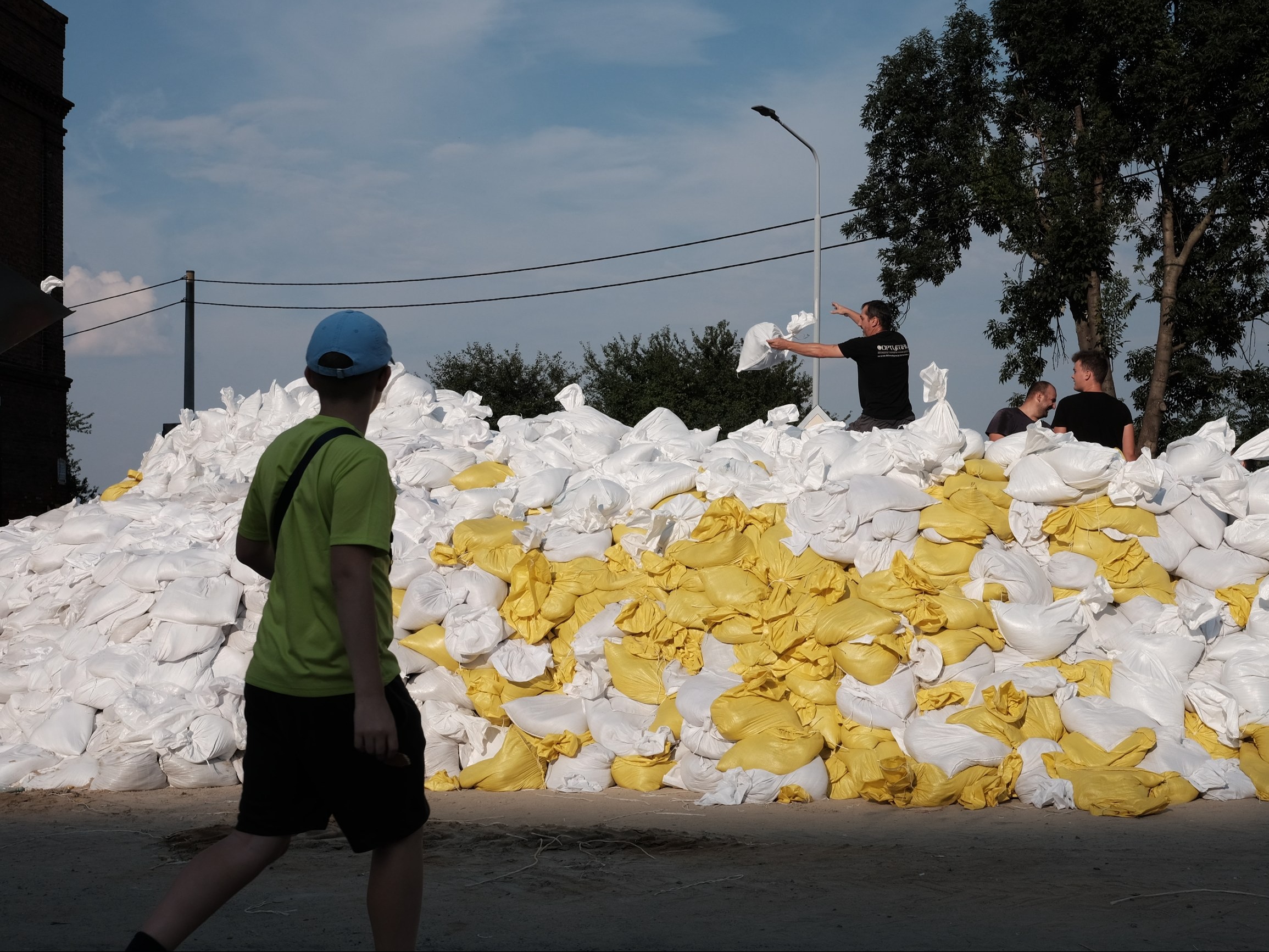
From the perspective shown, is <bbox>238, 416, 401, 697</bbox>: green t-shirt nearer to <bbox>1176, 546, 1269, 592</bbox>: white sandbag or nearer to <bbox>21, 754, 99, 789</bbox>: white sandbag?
<bbox>21, 754, 99, 789</bbox>: white sandbag

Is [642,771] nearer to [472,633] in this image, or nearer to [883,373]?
[472,633]

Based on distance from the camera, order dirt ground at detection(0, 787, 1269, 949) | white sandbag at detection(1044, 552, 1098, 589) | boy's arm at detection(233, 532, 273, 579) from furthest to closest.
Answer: white sandbag at detection(1044, 552, 1098, 589), dirt ground at detection(0, 787, 1269, 949), boy's arm at detection(233, 532, 273, 579)

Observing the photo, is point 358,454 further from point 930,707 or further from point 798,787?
point 930,707

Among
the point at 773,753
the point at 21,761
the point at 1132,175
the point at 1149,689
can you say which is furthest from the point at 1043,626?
the point at 1132,175

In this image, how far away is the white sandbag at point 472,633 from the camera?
14.7 feet

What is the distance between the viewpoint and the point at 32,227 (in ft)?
58.9

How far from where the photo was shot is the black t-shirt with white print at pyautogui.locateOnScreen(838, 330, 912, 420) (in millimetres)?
5723

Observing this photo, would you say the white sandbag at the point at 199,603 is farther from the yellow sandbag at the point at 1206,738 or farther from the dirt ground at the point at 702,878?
the yellow sandbag at the point at 1206,738

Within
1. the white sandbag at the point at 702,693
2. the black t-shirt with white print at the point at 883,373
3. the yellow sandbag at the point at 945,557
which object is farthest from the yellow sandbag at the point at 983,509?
the black t-shirt with white print at the point at 883,373

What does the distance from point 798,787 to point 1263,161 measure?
15.1m

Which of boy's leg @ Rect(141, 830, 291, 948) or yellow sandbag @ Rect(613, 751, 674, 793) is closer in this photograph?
boy's leg @ Rect(141, 830, 291, 948)

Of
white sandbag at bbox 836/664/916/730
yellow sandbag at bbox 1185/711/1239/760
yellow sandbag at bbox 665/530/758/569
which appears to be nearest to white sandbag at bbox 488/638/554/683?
yellow sandbag at bbox 665/530/758/569

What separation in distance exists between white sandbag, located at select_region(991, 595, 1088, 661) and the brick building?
15949 mm

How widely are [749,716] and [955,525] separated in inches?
44.2
